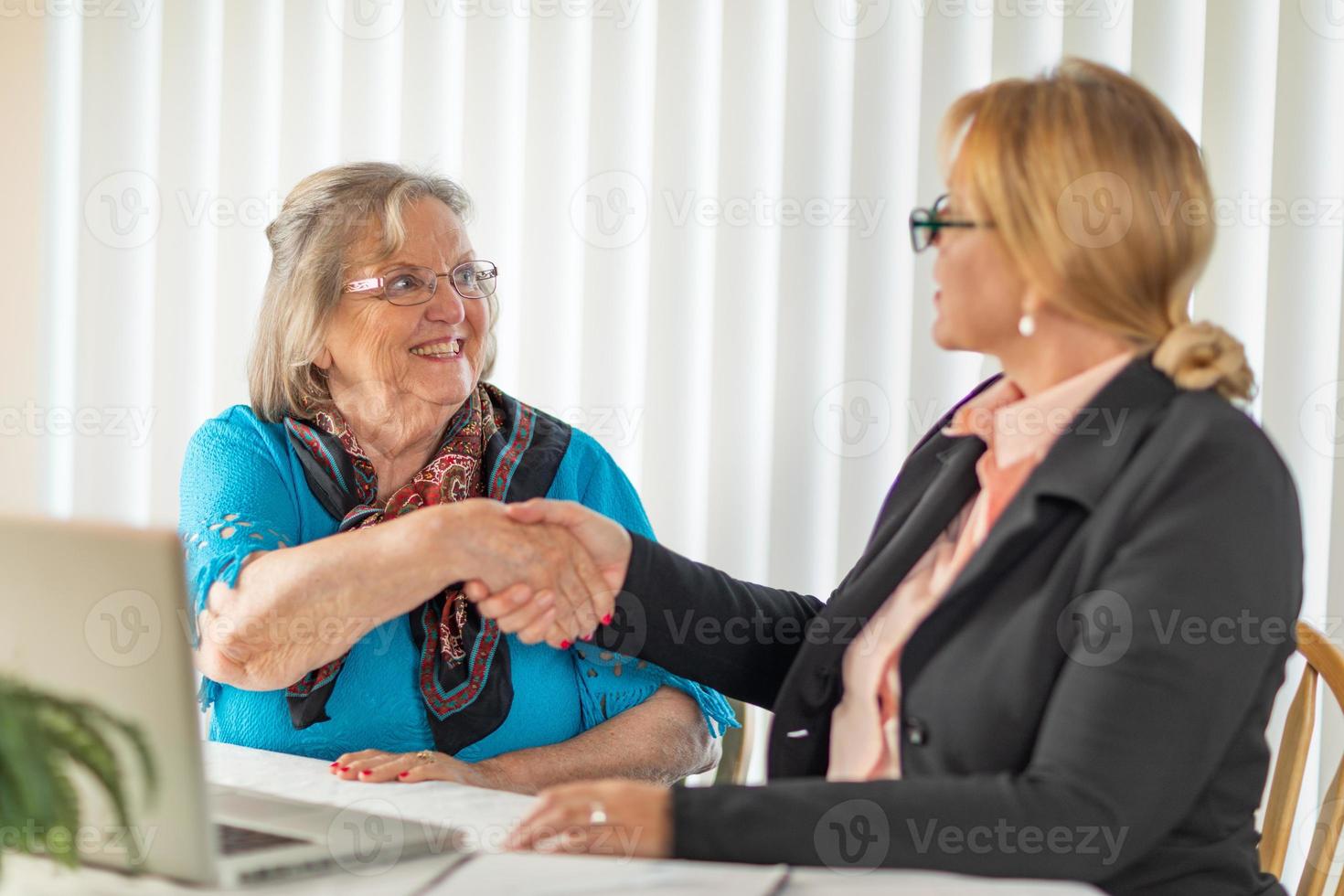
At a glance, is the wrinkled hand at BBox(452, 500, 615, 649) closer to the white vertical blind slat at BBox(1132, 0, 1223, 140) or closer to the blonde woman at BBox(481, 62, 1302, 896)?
the blonde woman at BBox(481, 62, 1302, 896)

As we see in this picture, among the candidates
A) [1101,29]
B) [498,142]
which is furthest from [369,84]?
[1101,29]

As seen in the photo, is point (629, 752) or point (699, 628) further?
point (629, 752)

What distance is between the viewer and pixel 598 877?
0.94m

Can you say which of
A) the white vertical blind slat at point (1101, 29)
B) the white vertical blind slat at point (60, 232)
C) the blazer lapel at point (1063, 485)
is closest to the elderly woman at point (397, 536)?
the blazer lapel at point (1063, 485)

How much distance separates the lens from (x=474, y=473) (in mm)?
1976

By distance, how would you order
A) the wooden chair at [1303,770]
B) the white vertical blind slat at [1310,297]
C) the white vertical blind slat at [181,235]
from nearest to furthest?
the wooden chair at [1303,770] → the white vertical blind slat at [1310,297] → the white vertical blind slat at [181,235]

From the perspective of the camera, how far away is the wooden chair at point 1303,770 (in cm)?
157

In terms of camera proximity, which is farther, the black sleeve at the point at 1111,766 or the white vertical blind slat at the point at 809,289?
the white vertical blind slat at the point at 809,289

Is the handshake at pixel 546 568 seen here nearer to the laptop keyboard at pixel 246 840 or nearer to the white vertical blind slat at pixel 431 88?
the laptop keyboard at pixel 246 840

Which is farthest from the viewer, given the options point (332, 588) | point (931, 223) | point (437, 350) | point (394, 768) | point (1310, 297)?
point (1310, 297)

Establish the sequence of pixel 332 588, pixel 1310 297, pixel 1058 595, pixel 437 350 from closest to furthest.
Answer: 1. pixel 1058 595
2. pixel 332 588
3. pixel 437 350
4. pixel 1310 297

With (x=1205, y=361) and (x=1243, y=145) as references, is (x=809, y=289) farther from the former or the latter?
(x=1205, y=361)

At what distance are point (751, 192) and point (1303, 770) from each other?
138 centimetres

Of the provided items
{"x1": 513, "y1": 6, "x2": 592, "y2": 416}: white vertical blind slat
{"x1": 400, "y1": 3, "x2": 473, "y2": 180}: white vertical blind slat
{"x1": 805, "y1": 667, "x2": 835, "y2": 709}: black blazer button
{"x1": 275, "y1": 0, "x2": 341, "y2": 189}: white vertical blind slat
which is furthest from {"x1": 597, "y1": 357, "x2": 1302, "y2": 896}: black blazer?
{"x1": 275, "y1": 0, "x2": 341, "y2": 189}: white vertical blind slat
